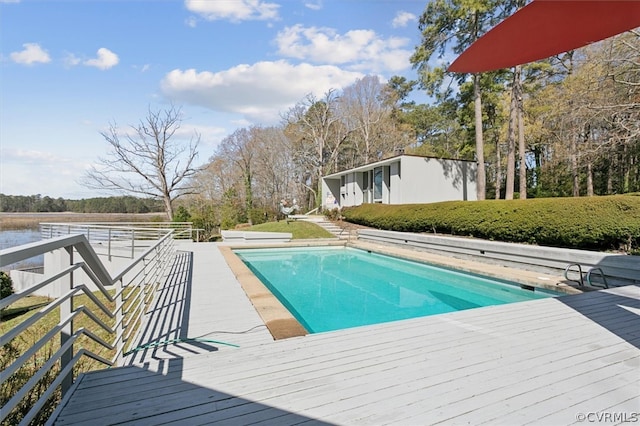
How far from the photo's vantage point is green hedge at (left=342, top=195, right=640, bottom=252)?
263 inches

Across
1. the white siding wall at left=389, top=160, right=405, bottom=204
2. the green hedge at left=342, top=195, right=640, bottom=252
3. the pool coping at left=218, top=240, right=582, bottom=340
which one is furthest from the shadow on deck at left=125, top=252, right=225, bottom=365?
the white siding wall at left=389, top=160, right=405, bottom=204

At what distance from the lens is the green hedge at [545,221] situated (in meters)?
6.69

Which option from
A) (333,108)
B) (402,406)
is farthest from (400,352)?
(333,108)

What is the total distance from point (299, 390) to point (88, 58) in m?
12.5

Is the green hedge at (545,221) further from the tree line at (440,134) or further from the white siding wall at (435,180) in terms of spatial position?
the tree line at (440,134)

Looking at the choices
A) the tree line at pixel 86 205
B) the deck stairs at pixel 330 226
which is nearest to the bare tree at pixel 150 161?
the tree line at pixel 86 205

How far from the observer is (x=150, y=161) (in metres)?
20.1

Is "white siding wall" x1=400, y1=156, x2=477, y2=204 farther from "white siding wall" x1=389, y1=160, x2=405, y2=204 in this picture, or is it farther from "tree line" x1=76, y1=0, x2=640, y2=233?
"tree line" x1=76, y1=0, x2=640, y2=233

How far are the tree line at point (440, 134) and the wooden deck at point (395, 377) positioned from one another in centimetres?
1088

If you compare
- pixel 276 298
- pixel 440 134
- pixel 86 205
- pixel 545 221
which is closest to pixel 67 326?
pixel 276 298

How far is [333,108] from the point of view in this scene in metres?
26.6

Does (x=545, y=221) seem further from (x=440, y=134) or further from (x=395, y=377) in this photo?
(x=440, y=134)

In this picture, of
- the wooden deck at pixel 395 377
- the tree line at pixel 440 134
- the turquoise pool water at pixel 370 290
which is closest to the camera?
the wooden deck at pixel 395 377

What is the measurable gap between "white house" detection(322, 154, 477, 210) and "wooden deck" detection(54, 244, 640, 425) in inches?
482
